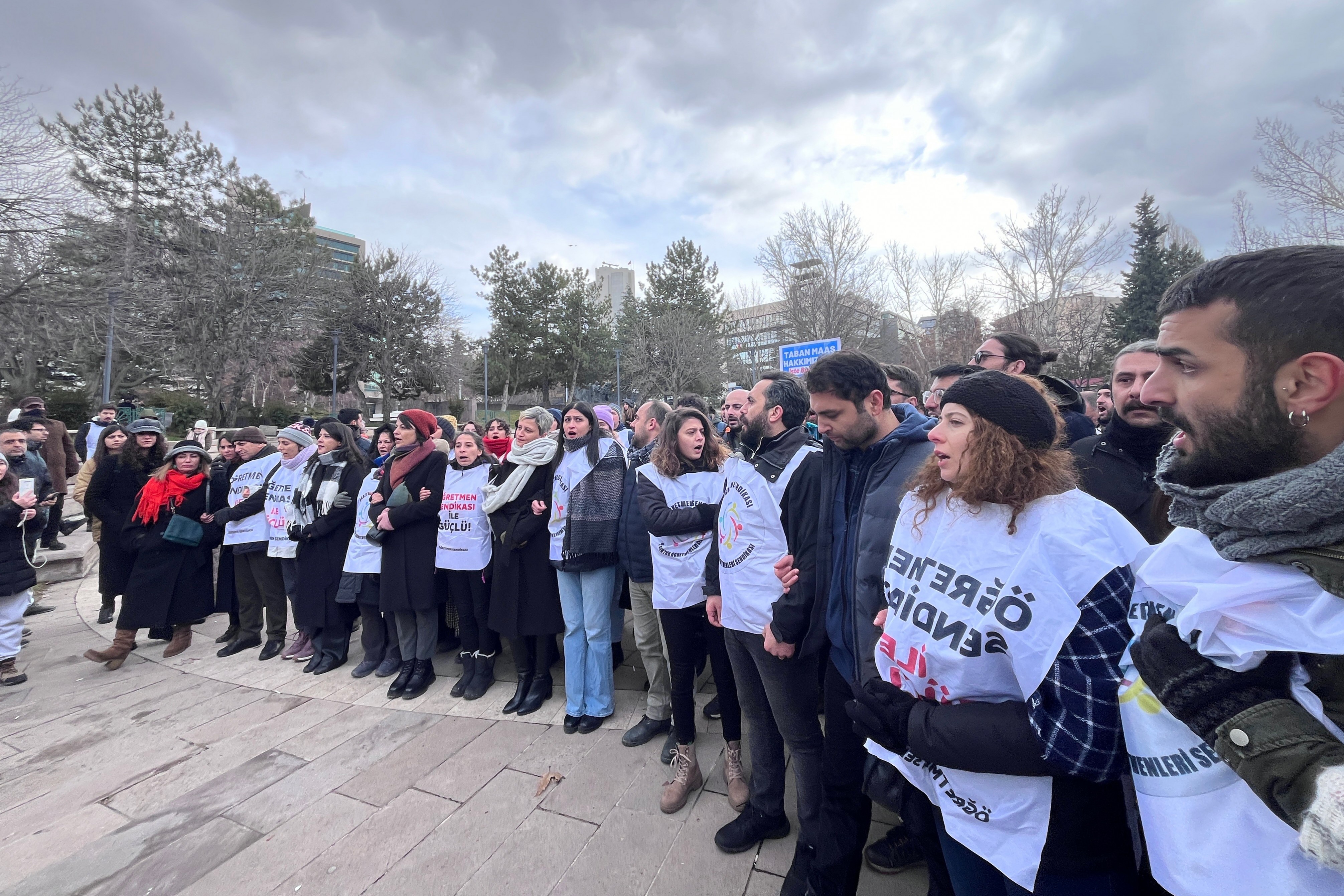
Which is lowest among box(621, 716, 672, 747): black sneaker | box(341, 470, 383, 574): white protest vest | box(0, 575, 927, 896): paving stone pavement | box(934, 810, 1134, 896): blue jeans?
box(0, 575, 927, 896): paving stone pavement

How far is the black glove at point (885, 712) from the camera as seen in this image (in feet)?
4.72

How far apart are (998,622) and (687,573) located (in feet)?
6.40

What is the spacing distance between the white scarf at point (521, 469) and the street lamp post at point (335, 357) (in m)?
25.3

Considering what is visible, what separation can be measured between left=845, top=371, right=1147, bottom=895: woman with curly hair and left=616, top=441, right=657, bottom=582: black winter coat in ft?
6.80

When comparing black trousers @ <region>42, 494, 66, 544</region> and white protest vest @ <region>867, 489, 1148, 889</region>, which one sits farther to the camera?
black trousers @ <region>42, 494, 66, 544</region>

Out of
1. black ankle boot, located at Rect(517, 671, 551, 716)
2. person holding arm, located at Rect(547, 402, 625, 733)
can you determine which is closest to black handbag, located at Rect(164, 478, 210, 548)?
black ankle boot, located at Rect(517, 671, 551, 716)

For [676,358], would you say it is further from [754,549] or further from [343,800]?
[754,549]

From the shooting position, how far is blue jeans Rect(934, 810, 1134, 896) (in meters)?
1.29

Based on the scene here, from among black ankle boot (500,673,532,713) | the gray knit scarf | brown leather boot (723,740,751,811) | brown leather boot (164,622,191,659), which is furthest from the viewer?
brown leather boot (164,622,191,659)

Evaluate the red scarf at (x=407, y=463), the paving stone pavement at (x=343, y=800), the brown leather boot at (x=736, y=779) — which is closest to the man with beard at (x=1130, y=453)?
the paving stone pavement at (x=343, y=800)

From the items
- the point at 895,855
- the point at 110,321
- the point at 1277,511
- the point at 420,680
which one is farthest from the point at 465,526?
the point at 110,321

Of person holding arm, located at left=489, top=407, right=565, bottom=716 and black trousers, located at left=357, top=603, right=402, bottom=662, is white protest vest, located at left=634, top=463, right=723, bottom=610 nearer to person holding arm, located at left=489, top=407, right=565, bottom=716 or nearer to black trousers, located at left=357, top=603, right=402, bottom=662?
person holding arm, located at left=489, top=407, right=565, bottom=716

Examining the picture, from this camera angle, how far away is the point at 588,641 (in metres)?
3.72

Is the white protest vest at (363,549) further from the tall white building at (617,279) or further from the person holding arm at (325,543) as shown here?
the tall white building at (617,279)
